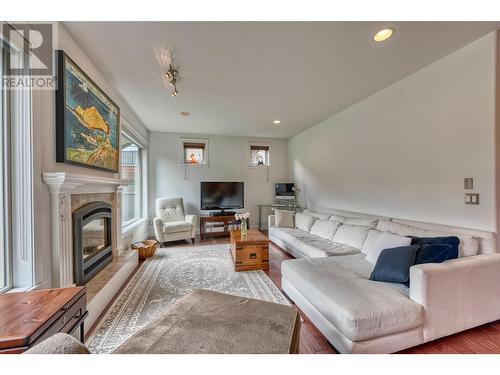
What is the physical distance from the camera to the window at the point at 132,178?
4014mm

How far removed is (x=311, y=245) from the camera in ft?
9.50

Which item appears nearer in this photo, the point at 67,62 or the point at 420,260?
the point at 420,260

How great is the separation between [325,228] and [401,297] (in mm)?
1901

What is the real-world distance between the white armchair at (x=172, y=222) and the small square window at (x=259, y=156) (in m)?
2.28

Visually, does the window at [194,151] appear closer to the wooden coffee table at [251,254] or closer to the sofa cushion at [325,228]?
the wooden coffee table at [251,254]

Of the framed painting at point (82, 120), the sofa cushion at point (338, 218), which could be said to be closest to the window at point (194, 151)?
the framed painting at point (82, 120)

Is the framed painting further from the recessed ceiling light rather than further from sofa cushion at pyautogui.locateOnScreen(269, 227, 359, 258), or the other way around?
sofa cushion at pyautogui.locateOnScreen(269, 227, 359, 258)

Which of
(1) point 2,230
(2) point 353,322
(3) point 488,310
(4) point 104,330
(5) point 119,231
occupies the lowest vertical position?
(4) point 104,330

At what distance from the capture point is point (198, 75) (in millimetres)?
2521

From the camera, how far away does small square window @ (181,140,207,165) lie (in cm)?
538

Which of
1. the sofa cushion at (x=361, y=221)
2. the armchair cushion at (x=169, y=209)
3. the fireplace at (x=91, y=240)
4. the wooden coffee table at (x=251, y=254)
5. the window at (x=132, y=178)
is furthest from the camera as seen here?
the armchair cushion at (x=169, y=209)

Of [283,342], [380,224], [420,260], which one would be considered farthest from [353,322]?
[380,224]
